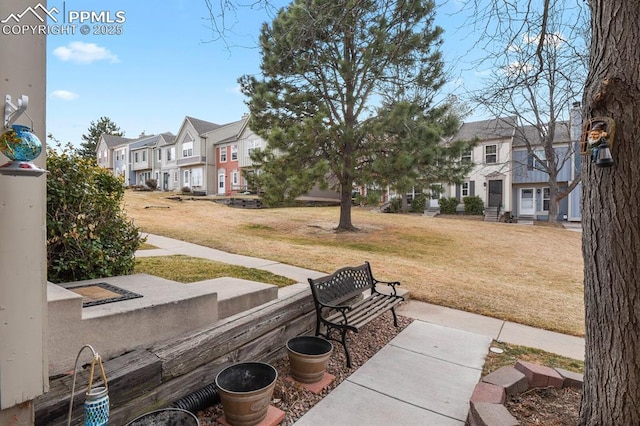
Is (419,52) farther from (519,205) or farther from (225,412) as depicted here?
(519,205)

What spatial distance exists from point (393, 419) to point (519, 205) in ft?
93.4

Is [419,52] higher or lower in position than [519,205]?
higher

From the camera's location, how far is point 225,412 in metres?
2.49

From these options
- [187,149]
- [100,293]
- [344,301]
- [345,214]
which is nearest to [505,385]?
[344,301]

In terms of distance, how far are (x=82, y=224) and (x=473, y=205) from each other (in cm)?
2741

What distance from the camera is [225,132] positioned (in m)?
34.0

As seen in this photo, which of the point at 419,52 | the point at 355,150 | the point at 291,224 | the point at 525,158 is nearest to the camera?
the point at 419,52

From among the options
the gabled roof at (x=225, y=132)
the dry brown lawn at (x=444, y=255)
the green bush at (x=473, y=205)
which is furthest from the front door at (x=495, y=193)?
the gabled roof at (x=225, y=132)

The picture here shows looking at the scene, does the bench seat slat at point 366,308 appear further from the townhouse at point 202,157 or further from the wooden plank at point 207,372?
the townhouse at point 202,157

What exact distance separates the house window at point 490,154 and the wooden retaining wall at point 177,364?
2737 centimetres

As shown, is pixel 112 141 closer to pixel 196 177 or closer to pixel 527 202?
pixel 196 177

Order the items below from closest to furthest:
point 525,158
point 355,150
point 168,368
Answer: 1. point 168,368
2. point 355,150
3. point 525,158

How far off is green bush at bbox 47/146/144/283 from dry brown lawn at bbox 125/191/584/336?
4415mm

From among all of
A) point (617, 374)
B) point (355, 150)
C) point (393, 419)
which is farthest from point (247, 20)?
point (355, 150)
